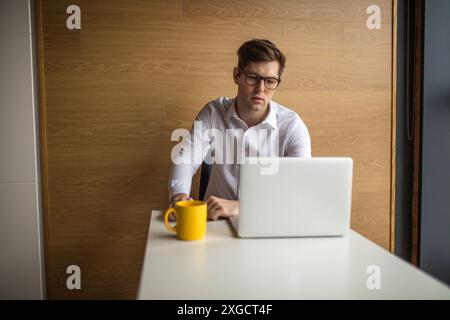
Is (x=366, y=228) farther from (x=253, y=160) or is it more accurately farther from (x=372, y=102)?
(x=253, y=160)

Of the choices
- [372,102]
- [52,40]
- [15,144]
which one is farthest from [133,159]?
[372,102]

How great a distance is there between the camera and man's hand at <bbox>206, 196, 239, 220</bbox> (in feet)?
3.91

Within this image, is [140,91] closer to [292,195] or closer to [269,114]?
[269,114]

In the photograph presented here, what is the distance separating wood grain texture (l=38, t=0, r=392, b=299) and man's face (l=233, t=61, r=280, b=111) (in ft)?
1.27

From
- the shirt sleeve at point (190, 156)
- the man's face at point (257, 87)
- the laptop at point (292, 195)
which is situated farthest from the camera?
the man's face at point (257, 87)

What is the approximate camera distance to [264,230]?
3.32ft

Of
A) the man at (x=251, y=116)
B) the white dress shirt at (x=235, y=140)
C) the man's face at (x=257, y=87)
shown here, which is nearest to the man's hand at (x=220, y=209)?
the man at (x=251, y=116)

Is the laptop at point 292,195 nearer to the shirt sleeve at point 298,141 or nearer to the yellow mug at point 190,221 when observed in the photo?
the yellow mug at point 190,221

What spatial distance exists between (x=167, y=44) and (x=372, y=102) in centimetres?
129

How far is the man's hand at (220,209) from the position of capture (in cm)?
119

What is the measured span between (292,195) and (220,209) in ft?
0.98

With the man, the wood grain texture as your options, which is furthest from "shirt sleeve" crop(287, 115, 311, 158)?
the wood grain texture

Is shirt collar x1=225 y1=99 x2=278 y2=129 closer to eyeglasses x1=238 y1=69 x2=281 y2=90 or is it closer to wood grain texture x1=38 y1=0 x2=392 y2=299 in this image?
eyeglasses x1=238 y1=69 x2=281 y2=90

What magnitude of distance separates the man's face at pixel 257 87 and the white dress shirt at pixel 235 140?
3.7 inches
